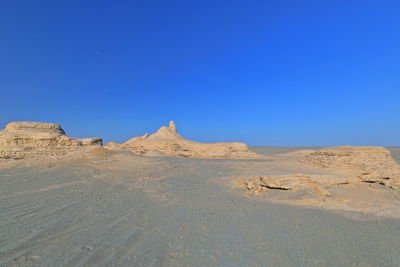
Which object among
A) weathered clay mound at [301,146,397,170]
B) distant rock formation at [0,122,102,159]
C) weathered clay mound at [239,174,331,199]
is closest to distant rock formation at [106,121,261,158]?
distant rock formation at [0,122,102,159]

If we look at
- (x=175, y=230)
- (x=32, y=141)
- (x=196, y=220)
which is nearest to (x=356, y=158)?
(x=196, y=220)

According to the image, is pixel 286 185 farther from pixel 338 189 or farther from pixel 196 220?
pixel 196 220

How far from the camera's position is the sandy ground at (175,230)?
8.36 ft

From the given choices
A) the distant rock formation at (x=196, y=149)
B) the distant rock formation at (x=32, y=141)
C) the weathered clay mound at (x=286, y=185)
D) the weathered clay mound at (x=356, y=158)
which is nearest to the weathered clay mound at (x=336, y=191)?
the weathered clay mound at (x=286, y=185)

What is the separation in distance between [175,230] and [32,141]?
1056cm

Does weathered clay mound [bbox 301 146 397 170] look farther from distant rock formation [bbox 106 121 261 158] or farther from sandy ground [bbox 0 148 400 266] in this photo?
distant rock formation [bbox 106 121 261 158]

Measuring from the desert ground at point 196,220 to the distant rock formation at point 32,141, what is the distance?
2497mm

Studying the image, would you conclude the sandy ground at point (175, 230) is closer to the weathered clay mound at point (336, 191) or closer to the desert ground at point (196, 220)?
the desert ground at point (196, 220)

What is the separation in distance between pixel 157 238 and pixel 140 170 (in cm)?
618

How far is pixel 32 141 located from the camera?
9.95 meters

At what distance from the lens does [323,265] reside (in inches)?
95.8

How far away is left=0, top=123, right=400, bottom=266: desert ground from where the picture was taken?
259 centimetres

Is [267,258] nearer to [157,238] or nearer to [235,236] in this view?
[235,236]

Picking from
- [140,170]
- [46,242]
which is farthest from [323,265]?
[140,170]
